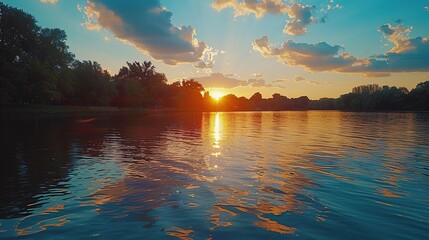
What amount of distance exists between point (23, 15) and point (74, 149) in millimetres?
72396

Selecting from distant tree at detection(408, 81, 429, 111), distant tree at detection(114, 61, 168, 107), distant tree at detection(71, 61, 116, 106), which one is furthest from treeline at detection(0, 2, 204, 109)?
distant tree at detection(408, 81, 429, 111)

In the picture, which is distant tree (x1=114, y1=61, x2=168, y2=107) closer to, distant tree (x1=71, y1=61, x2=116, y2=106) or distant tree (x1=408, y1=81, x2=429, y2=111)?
distant tree (x1=71, y1=61, x2=116, y2=106)

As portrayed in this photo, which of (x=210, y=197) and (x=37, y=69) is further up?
(x=37, y=69)

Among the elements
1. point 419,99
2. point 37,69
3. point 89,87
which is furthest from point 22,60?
point 419,99

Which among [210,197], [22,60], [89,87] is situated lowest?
[210,197]

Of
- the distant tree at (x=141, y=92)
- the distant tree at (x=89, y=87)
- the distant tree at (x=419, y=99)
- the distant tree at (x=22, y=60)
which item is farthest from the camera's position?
the distant tree at (x=419, y=99)

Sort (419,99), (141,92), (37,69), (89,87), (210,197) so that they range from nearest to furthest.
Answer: (210,197), (37,69), (89,87), (141,92), (419,99)

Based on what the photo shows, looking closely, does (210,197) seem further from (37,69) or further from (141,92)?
(141,92)

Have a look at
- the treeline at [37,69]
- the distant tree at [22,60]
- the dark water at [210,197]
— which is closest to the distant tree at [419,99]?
the treeline at [37,69]

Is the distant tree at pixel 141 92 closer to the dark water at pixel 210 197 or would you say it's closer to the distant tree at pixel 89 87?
the distant tree at pixel 89 87

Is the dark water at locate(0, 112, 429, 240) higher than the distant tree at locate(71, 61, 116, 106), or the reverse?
the distant tree at locate(71, 61, 116, 106)

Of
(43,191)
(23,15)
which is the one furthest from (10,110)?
(43,191)

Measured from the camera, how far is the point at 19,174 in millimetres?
16328

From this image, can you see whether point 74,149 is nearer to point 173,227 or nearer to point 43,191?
point 43,191
